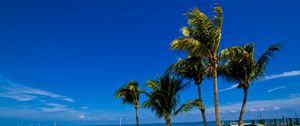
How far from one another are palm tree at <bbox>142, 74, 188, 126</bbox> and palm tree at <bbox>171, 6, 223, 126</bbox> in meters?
4.20

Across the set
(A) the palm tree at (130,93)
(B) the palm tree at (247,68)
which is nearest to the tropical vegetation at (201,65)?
(B) the palm tree at (247,68)

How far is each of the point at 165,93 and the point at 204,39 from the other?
17.0ft

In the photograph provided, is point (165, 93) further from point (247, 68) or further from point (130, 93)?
point (130, 93)

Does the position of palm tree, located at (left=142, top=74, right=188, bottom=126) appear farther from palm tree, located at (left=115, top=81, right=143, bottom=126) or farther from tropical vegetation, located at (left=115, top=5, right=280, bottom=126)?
palm tree, located at (left=115, top=81, right=143, bottom=126)

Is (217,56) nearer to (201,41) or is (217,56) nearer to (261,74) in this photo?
(201,41)

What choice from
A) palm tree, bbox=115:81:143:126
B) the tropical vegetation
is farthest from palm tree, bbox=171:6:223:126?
palm tree, bbox=115:81:143:126

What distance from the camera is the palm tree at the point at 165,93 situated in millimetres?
15328

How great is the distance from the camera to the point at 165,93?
1533cm

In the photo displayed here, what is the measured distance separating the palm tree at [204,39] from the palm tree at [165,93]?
420cm

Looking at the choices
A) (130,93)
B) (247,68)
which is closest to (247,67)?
(247,68)

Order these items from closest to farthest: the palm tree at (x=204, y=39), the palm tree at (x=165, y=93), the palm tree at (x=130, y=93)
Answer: the palm tree at (x=204, y=39), the palm tree at (x=165, y=93), the palm tree at (x=130, y=93)

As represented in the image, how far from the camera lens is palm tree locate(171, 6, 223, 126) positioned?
35.5 feet

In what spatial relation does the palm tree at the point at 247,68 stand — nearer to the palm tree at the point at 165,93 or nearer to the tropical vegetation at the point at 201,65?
the tropical vegetation at the point at 201,65

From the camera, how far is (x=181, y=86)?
15.5m
